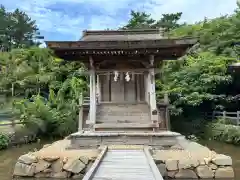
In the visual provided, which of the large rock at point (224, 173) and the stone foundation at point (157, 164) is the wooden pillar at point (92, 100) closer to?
the stone foundation at point (157, 164)

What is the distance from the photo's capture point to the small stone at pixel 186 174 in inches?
A: 365

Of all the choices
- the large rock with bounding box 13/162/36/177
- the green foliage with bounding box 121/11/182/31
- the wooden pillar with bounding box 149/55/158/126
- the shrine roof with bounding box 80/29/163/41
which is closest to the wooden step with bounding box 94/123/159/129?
the wooden pillar with bounding box 149/55/158/126

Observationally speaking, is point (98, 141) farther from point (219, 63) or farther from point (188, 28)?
point (188, 28)

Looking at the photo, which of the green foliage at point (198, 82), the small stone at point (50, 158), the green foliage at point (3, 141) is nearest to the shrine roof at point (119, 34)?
the green foliage at point (198, 82)

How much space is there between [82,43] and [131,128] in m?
4.14

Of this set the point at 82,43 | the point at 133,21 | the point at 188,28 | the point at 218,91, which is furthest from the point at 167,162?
the point at 133,21

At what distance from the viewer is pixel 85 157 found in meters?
9.77

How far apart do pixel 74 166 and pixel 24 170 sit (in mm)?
1489

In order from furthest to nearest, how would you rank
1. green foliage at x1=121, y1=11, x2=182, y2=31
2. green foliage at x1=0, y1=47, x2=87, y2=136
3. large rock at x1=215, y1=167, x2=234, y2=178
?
green foliage at x1=121, y1=11, x2=182, y2=31, green foliage at x1=0, y1=47, x2=87, y2=136, large rock at x1=215, y1=167, x2=234, y2=178

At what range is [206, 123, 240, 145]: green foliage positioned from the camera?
16719 millimetres

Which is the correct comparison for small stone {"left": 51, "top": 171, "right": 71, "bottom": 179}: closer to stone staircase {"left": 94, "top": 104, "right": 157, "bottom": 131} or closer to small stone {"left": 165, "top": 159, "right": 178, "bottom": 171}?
small stone {"left": 165, "top": 159, "right": 178, "bottom": 171}

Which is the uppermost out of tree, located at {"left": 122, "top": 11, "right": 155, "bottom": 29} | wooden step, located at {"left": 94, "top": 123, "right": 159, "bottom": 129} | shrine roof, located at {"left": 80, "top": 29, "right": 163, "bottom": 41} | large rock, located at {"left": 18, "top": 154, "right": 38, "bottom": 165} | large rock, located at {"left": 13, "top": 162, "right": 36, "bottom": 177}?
tree, located at {"left": 122, "top": 11, "right": 155, "bottom": 29}

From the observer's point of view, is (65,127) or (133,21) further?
(133,21)

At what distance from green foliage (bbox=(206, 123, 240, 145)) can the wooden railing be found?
0.61 metres
